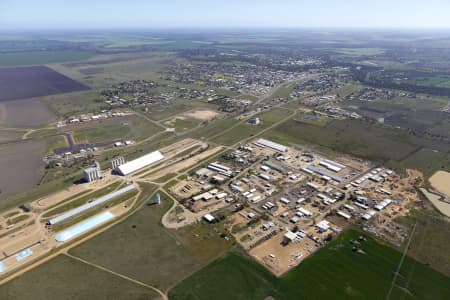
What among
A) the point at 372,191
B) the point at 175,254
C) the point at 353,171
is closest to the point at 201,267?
the point at 175,254

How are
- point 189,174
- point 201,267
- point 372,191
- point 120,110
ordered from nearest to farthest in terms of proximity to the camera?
point 201,267
point 372,191
point 189,174
point 120,110

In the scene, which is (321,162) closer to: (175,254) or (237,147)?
(237,147)

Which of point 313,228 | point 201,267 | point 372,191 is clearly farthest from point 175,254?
point 372,191

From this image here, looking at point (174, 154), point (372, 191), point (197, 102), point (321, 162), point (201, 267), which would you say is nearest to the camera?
point (201, 267)

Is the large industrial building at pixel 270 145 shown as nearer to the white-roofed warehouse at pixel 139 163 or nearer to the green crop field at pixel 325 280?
the white-roofed warehouse at pixel 139 163

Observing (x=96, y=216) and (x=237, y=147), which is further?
(x=237, y=147)
